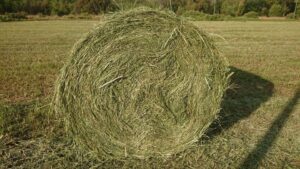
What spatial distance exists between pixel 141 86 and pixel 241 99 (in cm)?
290

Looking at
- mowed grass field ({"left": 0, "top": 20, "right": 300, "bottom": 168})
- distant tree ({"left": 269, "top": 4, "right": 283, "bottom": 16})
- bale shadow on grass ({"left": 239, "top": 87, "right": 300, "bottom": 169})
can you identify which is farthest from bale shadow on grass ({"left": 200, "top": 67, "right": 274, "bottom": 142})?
distant tree ({"left": 269, "top": 4, "right": 283, "bottom": 16})

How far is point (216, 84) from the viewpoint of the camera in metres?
4.64

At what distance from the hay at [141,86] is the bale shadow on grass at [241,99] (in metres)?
0.59

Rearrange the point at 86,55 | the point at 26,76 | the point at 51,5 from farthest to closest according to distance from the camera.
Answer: the point at 51,5, the point at 26,76, the point at 86,55

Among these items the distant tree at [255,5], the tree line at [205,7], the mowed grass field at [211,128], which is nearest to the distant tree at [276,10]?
the tree line at [205,7]

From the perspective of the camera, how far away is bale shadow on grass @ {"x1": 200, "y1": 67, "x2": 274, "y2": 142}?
18.2 feet

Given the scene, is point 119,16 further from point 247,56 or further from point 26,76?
point 247,56

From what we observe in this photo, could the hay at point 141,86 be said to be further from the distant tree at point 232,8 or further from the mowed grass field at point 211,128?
the distant tree at point 232,8

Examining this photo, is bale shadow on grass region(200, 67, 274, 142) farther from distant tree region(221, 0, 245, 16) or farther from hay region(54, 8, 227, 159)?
distant tree region(221, 0, 245, 16)

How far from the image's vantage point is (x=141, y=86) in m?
4.58

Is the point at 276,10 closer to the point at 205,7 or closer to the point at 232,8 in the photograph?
the point at 232,8

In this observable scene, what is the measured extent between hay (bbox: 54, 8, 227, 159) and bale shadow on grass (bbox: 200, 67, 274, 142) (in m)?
0.59

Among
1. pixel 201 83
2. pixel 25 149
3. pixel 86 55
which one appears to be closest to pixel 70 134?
pixel 25 149

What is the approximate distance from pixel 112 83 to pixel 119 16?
0.79 m
